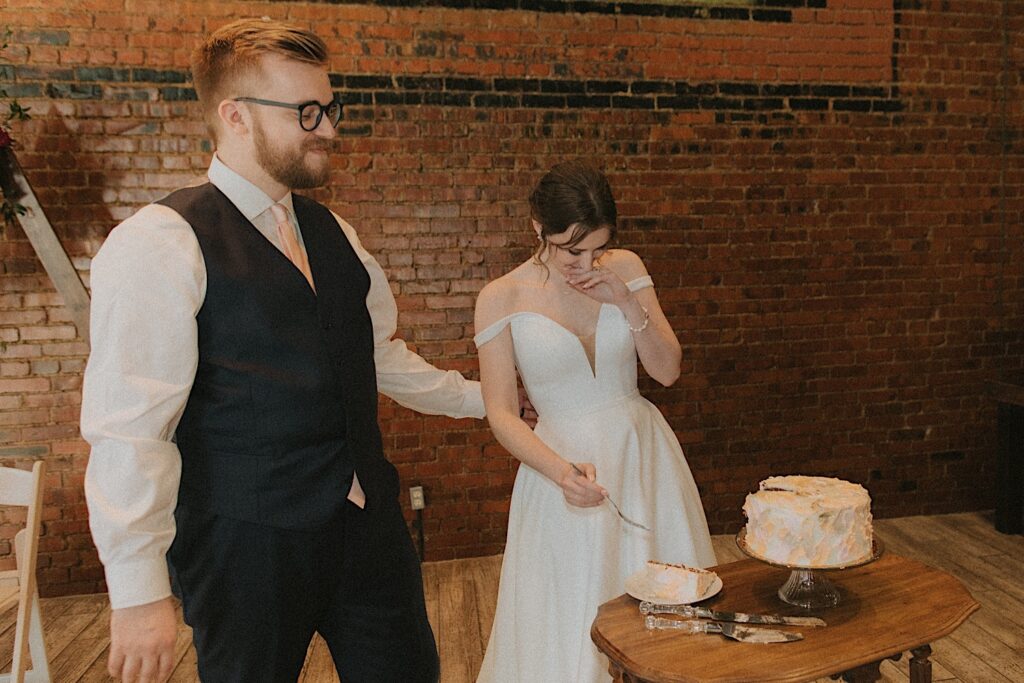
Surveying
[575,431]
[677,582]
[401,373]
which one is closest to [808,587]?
[677,582]

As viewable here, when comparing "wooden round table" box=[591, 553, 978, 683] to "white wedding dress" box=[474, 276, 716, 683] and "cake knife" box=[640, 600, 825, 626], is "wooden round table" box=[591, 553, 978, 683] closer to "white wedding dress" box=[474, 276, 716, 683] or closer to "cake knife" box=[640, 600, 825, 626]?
"cake knife" box=[640, 600, 825, 626]

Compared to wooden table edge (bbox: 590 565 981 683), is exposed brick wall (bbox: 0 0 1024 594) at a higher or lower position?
higher

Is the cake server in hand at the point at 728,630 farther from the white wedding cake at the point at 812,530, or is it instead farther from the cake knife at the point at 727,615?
the white wedding cake at the point at 812,530

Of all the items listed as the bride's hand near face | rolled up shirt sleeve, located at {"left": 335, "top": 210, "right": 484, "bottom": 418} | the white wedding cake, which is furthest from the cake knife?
the bride's hand near face

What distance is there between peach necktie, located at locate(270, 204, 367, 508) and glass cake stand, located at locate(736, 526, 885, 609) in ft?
2.74

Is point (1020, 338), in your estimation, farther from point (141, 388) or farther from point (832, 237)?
point (141, 388)

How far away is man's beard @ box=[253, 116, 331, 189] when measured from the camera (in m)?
1.60

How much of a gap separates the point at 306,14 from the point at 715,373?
2675 millimetres

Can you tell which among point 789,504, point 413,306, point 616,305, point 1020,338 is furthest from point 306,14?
point 1020,338

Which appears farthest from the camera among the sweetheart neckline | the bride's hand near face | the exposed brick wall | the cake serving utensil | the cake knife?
the exposed brick wall

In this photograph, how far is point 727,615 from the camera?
179cm

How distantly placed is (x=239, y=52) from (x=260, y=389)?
634mm

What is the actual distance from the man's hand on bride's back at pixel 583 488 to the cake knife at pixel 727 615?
28cm

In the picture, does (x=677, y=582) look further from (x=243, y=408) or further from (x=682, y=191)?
(x=682, y=191)
